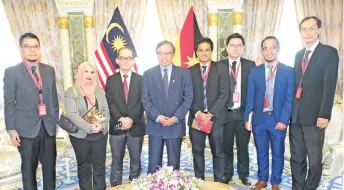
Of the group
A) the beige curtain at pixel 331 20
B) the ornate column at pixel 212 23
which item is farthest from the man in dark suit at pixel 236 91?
the beige curtain at pixel 331 20

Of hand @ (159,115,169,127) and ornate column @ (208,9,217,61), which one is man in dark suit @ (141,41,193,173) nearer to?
hand @ (159,115,169,127)

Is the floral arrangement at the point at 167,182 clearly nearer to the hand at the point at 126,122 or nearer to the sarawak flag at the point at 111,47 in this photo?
the hand at the point at 126,122

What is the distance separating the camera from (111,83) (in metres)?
4.07

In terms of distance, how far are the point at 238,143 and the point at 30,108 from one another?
8.32 feet

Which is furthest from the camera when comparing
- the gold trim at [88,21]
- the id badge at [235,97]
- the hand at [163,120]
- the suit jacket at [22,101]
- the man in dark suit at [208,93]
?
the gold trim at [88,21]

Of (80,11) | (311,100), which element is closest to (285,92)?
(311,100)

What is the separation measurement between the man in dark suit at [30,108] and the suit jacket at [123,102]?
2.18 feet

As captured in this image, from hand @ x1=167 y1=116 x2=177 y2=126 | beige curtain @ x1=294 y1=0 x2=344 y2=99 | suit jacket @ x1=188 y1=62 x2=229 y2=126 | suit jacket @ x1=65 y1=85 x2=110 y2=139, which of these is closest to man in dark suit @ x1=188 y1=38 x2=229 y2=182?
suit jacket @ x1=188 y1=62 x2=229 y2=126

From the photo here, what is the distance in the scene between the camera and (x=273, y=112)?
397 cm

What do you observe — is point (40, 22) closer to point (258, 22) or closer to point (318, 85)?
point (258, 22)

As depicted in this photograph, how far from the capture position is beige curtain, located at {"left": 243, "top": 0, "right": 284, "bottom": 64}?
270 inches

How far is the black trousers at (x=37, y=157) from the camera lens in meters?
3.60

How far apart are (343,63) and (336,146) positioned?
9.30 feet

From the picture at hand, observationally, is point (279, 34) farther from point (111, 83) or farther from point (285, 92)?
point (111, 83)
